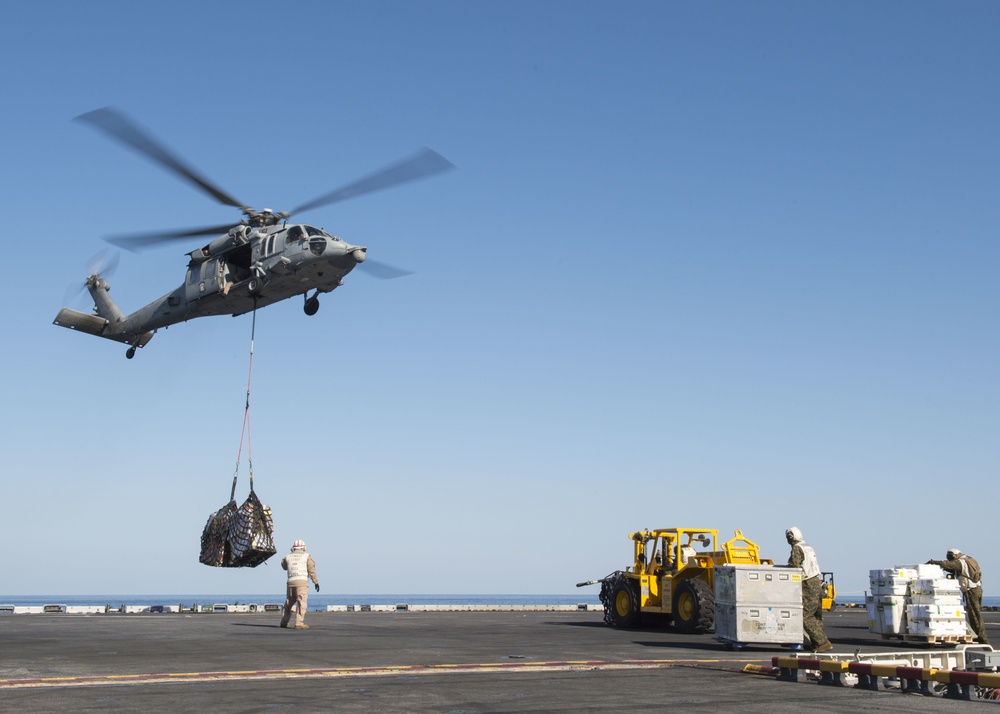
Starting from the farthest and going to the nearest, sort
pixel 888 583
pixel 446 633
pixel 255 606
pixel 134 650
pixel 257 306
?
pixel 255 606, pixel 257 306, pixel 446 633, pixel 888 583, pixel 134 650

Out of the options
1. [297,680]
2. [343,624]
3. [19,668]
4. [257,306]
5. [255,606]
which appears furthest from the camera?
[255,606]

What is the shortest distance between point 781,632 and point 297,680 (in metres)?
7.85

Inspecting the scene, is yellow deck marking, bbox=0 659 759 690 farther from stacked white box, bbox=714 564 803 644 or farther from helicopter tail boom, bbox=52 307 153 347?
helicopter tail boom, bbox=52 307 153 347

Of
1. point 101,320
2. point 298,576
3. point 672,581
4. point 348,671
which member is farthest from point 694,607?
point 101,320

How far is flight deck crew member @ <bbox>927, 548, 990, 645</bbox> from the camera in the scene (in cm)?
1662

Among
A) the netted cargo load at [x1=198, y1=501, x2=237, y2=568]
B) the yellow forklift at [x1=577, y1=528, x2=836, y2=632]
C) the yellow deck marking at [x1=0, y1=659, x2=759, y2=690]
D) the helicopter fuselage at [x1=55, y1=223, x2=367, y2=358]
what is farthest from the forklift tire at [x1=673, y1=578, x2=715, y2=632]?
the helicopter fuselage at [x1=55, y1=223, x2=367, y2=358]

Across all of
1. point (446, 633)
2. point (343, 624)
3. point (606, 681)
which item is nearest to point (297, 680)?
point (606, 681)

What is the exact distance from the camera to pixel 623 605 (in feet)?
72.7

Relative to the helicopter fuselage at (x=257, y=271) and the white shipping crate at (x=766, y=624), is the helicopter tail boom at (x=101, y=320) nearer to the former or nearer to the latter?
the helicopter fuselage at (x=257, y=271)

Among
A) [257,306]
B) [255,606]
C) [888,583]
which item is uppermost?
[257,306]

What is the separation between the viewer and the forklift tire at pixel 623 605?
21859 millimetres

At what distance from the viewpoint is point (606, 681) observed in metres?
10.8

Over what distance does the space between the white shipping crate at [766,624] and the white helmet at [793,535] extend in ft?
3.34

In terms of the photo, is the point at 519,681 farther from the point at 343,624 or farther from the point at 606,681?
the point at 343,624
